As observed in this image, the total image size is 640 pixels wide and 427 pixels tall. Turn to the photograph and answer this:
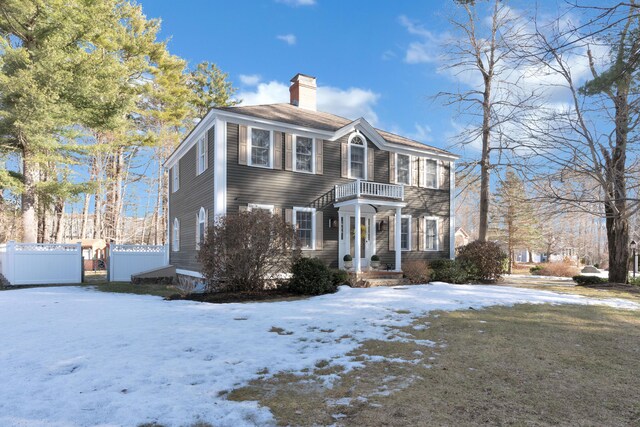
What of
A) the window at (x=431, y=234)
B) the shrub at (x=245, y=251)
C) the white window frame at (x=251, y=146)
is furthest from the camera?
the window at (x=431, y=234)

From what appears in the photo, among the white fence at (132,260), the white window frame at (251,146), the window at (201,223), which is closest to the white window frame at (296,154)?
the white window frame at (251,146)

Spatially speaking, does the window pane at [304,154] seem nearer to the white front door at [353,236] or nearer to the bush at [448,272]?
the white front door at [353,236]

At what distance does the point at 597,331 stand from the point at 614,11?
15.9ft

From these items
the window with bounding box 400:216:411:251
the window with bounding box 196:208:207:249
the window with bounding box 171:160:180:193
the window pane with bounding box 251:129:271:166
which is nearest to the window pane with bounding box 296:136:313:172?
the window pane with bounding box 251:129:271:166

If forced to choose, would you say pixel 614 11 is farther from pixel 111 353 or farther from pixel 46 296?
pixel 46 296

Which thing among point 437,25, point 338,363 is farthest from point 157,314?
point 437,25

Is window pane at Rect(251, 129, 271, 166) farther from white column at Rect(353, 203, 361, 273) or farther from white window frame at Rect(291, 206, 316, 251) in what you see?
white column at Rect(353, 203, 361, 273)

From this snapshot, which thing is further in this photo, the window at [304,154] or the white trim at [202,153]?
the window at [304,154]

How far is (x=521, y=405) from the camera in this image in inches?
133

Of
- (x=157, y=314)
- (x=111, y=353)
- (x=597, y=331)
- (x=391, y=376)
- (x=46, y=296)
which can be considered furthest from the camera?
(x=46, y=296)

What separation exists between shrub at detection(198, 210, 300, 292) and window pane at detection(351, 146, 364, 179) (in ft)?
18.5

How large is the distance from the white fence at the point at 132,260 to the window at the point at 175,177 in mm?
2885

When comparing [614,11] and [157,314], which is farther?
[157,314]

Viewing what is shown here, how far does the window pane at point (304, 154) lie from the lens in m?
14.3
